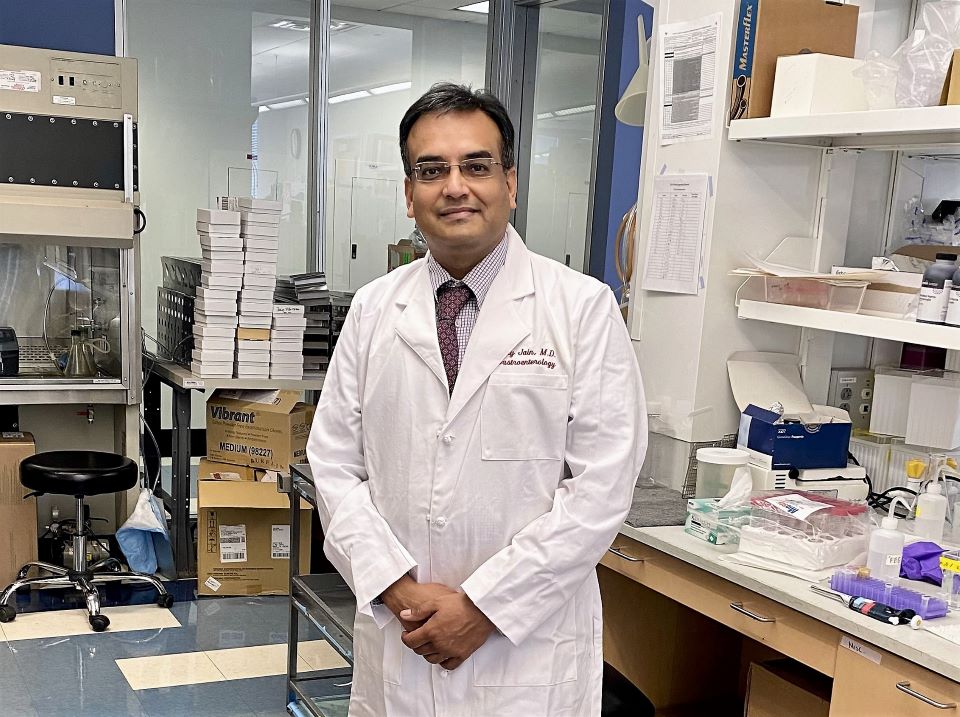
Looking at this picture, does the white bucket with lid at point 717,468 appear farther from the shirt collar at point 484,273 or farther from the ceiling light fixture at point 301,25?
the ceiling light fixture at point 301,25

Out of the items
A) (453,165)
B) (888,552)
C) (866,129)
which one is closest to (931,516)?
(888,552)

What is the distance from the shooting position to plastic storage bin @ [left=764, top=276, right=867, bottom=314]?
255cm

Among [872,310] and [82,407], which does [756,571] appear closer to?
[872,310]

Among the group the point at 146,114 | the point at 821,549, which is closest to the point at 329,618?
the point at 821,549

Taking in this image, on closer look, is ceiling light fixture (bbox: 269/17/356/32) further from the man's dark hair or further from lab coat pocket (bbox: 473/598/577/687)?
lab coat pocket (bbox: 473/598/577/687)

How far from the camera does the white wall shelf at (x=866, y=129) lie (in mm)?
2275

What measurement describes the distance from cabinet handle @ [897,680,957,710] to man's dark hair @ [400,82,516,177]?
1.15 m

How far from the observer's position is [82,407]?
459 cm

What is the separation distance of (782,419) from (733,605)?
0.61 metres

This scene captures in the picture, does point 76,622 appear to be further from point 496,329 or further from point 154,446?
point 496,329

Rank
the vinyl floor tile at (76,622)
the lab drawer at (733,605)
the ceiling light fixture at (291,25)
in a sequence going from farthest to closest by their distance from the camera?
the ceiling light fixture at (291,25), the vinyl floor tile at (76,622), the lab drawer at (733,605)

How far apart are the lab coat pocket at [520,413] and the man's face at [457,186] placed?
250 mm

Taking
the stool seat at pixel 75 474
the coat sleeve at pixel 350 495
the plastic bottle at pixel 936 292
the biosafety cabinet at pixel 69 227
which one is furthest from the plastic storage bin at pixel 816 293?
the biosafety cabinet at pixel 69 227

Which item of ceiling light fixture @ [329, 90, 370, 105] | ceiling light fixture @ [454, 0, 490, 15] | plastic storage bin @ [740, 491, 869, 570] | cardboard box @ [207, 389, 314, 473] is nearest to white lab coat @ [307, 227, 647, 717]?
plastic storage bin @ [740, 491, 869, 570]
